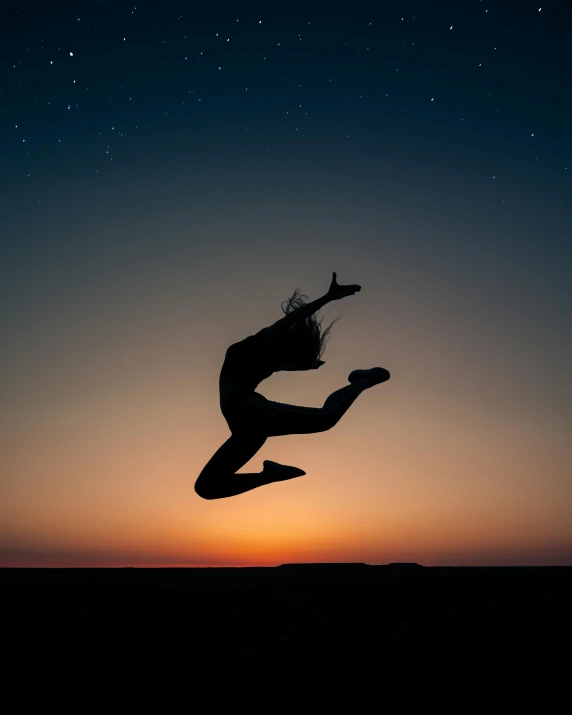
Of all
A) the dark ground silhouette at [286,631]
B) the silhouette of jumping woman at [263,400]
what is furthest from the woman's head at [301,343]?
the dark ground silhouette at [286,631]

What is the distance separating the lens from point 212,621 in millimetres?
7758

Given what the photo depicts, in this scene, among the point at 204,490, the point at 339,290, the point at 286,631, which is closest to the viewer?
the point at 286,631

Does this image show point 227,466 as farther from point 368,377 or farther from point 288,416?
point 368,377

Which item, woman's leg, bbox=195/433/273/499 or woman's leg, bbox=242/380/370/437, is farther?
woman's leg, bbox=195/433/273/499

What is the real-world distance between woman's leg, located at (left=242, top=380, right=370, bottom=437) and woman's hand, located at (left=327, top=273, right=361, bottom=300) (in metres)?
1.08

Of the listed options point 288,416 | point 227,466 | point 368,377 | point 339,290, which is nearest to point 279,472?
point 227,466

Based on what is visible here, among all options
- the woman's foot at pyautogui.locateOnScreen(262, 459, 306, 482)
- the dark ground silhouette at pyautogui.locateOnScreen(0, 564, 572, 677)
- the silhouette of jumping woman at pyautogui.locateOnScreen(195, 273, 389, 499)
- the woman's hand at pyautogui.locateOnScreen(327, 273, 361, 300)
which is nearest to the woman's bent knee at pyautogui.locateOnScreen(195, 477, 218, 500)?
the silhouette of jumping woman at pyautogui.locateOnScreen(195, 273, 389, 499)

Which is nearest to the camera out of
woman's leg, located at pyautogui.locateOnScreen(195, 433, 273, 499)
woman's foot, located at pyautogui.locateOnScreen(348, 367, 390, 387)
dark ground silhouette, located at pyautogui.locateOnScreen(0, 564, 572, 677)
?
dark ground silhouette, located at pyautogui.locateOnScreen(0, 564, 572, 677)

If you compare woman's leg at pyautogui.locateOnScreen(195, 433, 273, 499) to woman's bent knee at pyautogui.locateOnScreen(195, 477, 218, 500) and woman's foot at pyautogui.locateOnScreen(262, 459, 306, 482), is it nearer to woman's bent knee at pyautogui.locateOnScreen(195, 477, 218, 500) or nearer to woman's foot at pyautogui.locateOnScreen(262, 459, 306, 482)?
woman's bent knee at pyautogui.locateOnScreen(195, 477, 218, 500)

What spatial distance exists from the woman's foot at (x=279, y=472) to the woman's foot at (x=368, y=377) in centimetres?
119

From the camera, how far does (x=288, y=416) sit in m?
7.19

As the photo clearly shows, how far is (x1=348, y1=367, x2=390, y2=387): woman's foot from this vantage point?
7.71m

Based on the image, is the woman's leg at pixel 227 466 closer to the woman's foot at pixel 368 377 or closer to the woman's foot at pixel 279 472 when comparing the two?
the woman's foot at pixel 279 472

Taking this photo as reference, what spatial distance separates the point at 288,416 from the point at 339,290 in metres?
1.39
